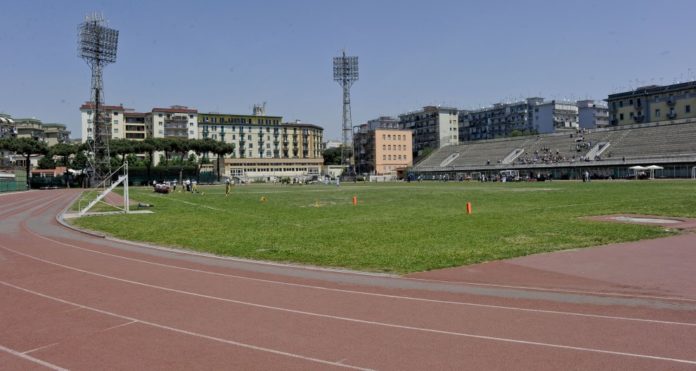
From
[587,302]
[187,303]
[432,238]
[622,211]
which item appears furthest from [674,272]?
[622,211]

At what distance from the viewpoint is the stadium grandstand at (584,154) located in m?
77.9

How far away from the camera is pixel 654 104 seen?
114 meters

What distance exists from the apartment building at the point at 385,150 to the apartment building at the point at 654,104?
51333 mm

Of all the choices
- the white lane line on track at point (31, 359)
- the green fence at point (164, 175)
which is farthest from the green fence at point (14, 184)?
the white lane line on track at point (31, 359)

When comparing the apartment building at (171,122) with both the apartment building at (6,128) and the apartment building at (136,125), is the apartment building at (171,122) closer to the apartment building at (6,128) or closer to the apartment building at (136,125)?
the apartment building at (136,125)

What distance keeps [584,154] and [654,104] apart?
34840mm

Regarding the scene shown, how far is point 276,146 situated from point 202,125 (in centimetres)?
2328

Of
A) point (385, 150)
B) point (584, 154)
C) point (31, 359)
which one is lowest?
point (31, 359)

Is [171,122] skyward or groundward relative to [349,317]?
skyward

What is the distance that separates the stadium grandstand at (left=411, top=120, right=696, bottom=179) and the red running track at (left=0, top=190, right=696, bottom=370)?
72.1 m

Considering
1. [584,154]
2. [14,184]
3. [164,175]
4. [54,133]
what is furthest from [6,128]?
[584,154]

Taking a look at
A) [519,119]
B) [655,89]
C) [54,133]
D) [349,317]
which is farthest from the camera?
[54,133]

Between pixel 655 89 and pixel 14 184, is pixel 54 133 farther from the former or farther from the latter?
pixel 655 89

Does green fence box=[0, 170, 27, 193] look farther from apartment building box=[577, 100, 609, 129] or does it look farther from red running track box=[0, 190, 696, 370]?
apartment building box=[577, 100, 609, 129]
